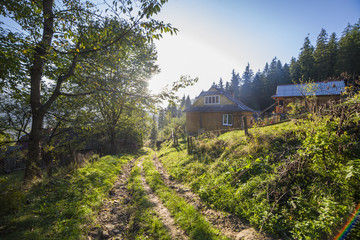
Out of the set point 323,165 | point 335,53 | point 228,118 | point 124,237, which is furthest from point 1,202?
point 335,53

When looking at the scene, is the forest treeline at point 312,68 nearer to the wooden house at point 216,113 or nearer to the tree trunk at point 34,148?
the wooden house at point 216,113

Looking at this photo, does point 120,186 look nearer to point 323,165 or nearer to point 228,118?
point 323,165

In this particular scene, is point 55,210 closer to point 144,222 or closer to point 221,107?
point 144,222

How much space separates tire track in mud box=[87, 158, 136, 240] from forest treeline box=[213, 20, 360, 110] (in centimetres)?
3058

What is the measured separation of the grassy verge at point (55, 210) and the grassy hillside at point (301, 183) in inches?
171

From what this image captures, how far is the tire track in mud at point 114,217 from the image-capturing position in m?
4.00

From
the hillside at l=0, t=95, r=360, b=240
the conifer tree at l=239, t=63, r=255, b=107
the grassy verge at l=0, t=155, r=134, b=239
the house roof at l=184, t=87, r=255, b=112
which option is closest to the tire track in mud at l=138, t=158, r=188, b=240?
the hillside at l=0, t=95, r=360, b=240

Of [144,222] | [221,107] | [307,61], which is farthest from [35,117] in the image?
[307,61]

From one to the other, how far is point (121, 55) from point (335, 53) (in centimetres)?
6347

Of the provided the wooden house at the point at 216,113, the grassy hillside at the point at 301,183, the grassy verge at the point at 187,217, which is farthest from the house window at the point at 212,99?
the grassy verge at the point at 187,217

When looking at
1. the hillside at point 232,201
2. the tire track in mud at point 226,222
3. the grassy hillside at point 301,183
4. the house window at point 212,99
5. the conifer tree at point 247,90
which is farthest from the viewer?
the conifer tree at point 247,90

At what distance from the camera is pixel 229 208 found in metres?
4.91

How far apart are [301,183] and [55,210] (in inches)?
303

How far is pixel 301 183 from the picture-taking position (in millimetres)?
4340
